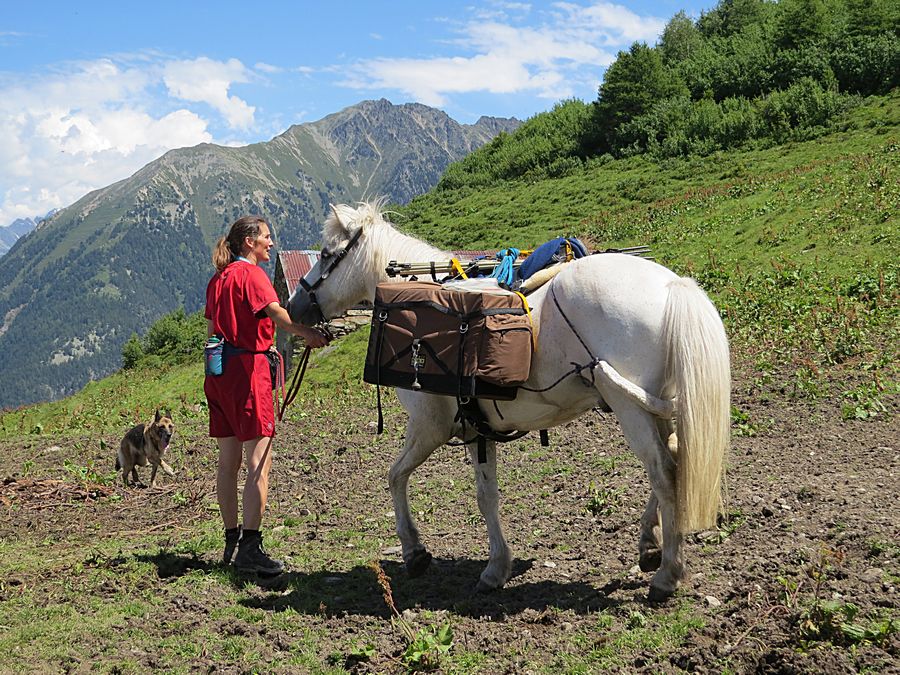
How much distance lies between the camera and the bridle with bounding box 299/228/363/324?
5.97 metres

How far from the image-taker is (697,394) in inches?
163

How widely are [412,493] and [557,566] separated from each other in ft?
9.32

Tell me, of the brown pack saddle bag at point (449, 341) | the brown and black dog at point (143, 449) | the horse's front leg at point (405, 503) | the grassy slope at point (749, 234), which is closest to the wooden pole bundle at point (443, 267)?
the brown pack saddle bag at point (449, 341)

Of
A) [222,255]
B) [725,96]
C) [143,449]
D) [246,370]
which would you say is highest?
[725,96]

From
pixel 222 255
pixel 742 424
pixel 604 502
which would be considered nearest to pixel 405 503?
pixel 604 502

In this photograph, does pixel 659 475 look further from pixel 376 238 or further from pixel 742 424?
pixel 742 424

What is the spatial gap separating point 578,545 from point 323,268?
2.96m

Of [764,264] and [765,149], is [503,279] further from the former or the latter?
[765,149]

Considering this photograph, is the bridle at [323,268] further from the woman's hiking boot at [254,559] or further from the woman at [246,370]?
Answer: the woman's hiking boot at [254,559]

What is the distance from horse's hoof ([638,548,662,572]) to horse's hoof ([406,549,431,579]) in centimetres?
158

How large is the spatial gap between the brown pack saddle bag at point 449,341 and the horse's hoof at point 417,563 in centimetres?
133

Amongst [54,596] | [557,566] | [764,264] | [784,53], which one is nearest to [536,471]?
[557,566]

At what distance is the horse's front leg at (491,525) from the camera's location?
5.16 metres

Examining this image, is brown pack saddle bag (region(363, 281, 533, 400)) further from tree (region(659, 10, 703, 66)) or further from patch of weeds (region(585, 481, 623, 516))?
tree (region(659, 10, 703, 66))
